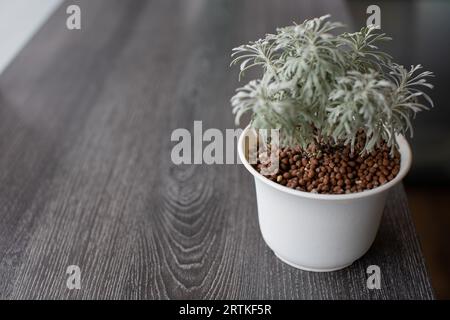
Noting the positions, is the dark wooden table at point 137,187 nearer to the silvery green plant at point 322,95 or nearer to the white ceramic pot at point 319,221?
the white ceramic pot at point 319,221

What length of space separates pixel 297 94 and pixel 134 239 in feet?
1.26

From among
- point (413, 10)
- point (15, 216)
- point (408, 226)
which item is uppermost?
point (15, 216)

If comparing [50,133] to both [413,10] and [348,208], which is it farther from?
[413,10]

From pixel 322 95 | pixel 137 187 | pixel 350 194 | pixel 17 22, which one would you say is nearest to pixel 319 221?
pixel 350 194

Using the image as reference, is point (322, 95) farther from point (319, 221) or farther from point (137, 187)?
point (137, 187)

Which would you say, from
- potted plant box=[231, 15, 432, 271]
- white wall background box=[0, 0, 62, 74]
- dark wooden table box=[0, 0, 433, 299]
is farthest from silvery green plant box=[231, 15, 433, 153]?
white wall background box=[0, 0, 62, 74]

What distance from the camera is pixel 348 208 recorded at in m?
0.73

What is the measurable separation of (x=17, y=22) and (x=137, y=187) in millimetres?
834

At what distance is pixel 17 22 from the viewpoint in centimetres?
154

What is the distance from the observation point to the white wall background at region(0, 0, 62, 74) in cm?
146

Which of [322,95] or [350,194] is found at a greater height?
[322,95]

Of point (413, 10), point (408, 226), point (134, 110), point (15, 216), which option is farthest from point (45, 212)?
point (413, 10)

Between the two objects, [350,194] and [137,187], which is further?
[137,187]

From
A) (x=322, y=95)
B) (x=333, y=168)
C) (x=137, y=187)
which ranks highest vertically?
(x=322, y=95)
